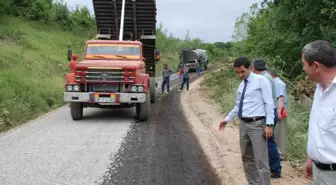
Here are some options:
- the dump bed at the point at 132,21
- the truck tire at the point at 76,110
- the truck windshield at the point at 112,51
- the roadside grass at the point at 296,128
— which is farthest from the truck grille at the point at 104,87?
the dump bed at the point at 132,21

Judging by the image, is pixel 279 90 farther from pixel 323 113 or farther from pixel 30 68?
pixel 30 68

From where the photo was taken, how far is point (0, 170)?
5.99 meters

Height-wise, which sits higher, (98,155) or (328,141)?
(328,141)

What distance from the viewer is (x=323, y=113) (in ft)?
9.07

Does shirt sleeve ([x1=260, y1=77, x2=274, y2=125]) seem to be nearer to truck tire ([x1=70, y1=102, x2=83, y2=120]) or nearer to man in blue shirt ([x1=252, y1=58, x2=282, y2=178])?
man in blue shirt ([x1=252, y1=58, x2=282, y2=178])

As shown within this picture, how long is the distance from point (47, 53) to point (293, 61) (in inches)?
641

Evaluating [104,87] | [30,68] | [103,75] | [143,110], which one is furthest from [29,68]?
[143,110]

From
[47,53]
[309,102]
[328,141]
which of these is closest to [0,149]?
[328,141]

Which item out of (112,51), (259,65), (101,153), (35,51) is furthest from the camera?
(35,51)

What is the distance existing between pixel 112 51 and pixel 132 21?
2995 millimetres

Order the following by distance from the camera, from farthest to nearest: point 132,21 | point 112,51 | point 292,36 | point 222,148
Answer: point 292,36 → point 132,21 → point 112,51 → point 222,148

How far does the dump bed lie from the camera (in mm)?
14211

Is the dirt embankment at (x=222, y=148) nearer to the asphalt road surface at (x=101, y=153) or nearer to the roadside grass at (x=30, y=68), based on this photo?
the asphalt road surface at (x=101, y=153)

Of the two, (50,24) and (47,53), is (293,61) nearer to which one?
(47,53)
